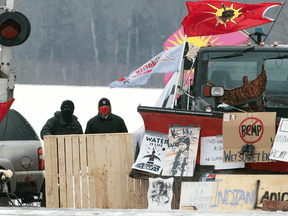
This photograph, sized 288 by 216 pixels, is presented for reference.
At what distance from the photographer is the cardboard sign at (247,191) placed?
19.3ft

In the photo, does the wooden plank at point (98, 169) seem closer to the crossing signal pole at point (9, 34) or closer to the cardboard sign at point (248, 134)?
the crossing signal pole at point (9, 34)

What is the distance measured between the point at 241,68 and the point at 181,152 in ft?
6.57

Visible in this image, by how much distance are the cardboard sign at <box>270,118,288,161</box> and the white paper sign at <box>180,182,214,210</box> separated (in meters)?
0.82

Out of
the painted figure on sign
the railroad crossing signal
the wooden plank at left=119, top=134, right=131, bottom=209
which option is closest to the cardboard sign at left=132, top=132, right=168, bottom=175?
the painted figure on sign

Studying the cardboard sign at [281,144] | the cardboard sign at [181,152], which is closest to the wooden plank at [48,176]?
the cardboard sign at [181,152]

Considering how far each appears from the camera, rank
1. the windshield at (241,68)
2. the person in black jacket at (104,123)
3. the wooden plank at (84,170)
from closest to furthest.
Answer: the wooden plank at (84,170)
the windshield at (241,68)
the person in black jacket at (104,123)

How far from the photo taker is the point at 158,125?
22.1 ft

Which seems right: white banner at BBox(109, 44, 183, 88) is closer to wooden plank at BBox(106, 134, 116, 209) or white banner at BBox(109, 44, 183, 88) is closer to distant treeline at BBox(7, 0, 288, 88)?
wooden plank at BBox(106, 134, 116, 209)

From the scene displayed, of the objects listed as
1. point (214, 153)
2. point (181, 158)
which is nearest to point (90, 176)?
point (181, 158)

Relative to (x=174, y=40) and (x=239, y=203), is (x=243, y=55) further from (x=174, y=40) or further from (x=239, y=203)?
(x=174, y=40)

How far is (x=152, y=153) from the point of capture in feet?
22.0

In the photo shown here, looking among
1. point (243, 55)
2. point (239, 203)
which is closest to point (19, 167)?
point (239, 203)

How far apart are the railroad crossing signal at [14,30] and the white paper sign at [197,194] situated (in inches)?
112

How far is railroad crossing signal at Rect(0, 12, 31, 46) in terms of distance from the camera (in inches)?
261
